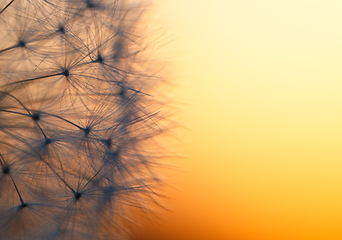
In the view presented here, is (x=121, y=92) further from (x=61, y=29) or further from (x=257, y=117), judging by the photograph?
(x=257, y=117)

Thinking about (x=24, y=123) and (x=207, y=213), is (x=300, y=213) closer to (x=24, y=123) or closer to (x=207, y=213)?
(x=207, y=213)

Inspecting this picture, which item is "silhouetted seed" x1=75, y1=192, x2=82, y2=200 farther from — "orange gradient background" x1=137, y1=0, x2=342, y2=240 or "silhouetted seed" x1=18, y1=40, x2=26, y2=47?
"silhouetted seed" x1=18, y1=40, x2=26, y2=47

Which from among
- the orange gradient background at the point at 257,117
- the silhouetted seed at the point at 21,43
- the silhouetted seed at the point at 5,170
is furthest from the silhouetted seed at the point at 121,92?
the silhouetted seed at the point at 5,170

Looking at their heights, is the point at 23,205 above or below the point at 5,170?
below

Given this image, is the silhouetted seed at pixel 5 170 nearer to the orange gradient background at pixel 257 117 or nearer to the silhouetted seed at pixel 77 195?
the silhouetted seed at pixel 77 195

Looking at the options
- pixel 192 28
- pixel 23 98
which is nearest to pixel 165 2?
pixel 192 28

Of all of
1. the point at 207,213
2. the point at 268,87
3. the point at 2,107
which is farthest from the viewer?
the point at 207,213

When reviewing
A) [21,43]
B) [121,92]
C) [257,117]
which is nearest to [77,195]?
[121,92]
